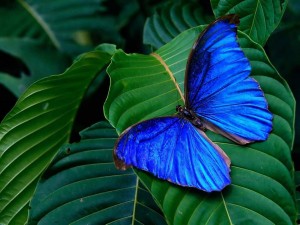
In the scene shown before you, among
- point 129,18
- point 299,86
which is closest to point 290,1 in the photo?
point 299,86

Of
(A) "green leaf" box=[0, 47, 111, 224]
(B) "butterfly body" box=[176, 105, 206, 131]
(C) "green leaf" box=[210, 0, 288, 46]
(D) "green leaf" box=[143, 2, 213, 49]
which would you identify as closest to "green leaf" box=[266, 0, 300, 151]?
(D) "green leaf" box=[143, 2, 213, 49]

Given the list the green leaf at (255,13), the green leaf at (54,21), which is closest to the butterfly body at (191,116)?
the green leaf at (255,13)

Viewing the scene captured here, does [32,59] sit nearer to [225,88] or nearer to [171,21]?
[171,21]

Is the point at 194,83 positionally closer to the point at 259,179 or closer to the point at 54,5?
the point at 259,179

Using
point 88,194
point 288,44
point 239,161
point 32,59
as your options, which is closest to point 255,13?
point 239,161

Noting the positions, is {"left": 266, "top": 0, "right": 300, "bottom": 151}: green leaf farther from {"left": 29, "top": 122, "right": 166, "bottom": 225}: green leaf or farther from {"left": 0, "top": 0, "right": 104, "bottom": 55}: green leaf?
{"left": 29, "top": 122, "right": 166, "bottom": 225}: green leaf

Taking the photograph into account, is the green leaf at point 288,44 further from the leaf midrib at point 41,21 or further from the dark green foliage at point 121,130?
the leaf midrib at point 41,21
